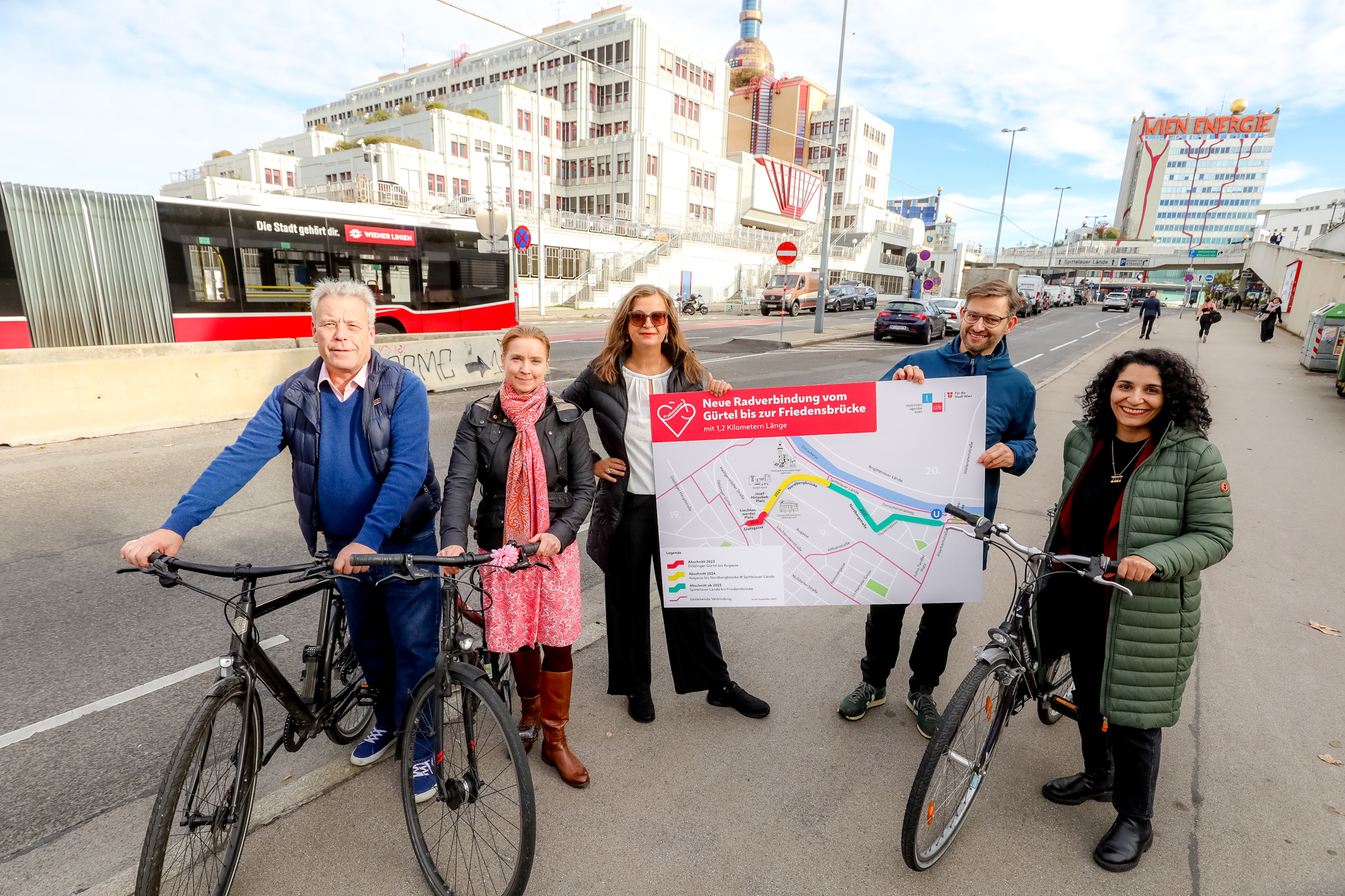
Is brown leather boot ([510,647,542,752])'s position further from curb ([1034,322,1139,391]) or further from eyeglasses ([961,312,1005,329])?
curb ([1034,322,1139,391])

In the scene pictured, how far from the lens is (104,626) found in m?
3.96

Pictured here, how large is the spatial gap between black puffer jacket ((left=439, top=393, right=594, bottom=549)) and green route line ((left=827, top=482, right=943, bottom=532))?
1128 millimetres

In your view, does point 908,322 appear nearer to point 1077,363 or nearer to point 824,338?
point 824,338

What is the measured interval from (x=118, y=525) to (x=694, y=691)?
197 inches

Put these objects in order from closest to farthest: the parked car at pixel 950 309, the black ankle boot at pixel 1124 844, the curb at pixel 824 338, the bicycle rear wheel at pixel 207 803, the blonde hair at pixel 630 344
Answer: the bicycle rear wheel at pixel 207 803
the black ankle boot at pixel 1124 844
the blonde hair at pixel 630 344
the curb at pixel 824 338
the parked car at pixel 950 309

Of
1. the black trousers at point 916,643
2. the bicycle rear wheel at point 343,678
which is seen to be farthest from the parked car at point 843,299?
the bicycle rear wheel at point 343,678

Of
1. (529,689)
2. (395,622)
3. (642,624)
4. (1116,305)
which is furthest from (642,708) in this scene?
(1116,305)

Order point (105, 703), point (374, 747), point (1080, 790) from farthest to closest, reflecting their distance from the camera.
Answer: point (105, 703)
point (374, 747)
point (1080, 790)

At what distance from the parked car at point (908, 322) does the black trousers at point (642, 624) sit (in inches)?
856

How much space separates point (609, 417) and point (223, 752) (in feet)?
5.83

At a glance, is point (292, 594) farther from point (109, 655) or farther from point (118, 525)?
point (118, 525)

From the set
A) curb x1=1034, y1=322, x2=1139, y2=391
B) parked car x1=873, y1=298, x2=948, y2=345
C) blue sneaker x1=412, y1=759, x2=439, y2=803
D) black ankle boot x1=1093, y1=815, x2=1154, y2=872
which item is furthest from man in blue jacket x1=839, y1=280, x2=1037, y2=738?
parked car x1=873, y1=298, x2=948, y2=345

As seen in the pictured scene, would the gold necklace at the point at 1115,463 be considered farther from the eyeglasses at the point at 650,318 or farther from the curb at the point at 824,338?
the curb at the point at 824,338

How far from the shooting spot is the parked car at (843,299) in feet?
133
